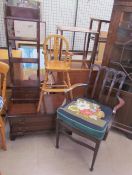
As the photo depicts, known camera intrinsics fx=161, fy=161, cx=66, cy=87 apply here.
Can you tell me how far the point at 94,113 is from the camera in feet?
5.08

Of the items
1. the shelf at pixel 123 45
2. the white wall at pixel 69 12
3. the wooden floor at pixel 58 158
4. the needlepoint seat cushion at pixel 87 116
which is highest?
the white wall at pixel 69 12

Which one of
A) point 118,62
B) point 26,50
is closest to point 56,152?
point 118,62

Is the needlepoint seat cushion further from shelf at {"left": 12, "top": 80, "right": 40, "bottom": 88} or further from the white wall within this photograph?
the white wall

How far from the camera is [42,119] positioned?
1696 mm

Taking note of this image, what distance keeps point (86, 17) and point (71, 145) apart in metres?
2.26

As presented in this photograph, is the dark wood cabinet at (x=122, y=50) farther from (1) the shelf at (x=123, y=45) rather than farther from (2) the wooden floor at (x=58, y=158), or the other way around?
(2) the wooden floor at (x=58, y=158)

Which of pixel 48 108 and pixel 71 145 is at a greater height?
pixel 48 108

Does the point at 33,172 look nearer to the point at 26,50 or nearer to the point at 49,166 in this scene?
the point at 49,166

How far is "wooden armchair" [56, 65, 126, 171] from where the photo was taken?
1360 millimetres

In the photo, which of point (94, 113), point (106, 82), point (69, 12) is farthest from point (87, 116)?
point (69, 12)

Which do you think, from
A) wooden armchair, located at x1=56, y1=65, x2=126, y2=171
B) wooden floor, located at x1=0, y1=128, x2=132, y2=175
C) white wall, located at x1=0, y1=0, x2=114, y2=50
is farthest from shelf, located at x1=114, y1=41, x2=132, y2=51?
white wall, located at x1=0, y1=0, x2=114, y2=50

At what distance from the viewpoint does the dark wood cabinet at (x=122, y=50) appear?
154 cm

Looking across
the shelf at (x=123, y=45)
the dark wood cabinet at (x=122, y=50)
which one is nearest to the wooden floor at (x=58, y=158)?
the dark wood cabinet at (x=122, y=50)

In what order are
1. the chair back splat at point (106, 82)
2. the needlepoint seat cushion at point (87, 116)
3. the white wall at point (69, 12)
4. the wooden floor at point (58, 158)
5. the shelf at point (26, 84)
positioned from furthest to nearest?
1. the white wall at point (69, 12)
2. the shelf at point (26, 84)
3. the chair back splat at point (106, 82)
4. the wooden floor at point (58, 158)
5. the needlepoint seat cushion at point (87, 116)
